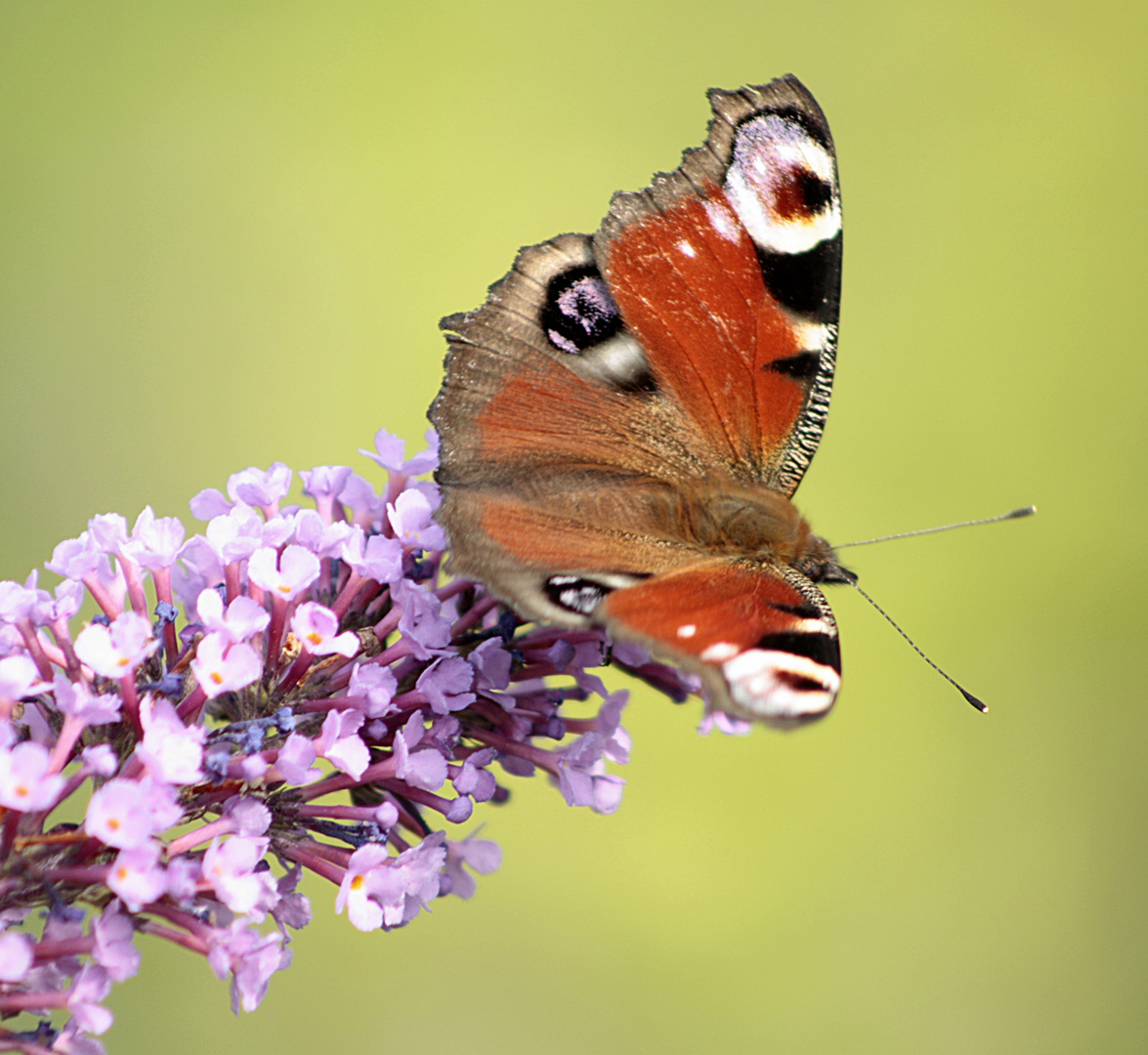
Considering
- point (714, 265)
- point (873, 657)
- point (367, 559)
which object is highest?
point (714, 265)

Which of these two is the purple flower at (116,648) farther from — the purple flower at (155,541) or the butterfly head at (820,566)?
the butterfly head at (820,566)

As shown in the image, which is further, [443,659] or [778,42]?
[778,42]

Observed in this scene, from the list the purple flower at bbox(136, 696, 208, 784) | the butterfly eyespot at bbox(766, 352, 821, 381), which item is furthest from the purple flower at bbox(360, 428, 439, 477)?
the butterfly eyespot at bbox(766, 352, 821, 381)

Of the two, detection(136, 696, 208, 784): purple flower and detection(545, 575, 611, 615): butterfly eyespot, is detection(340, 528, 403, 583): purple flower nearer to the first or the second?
detection(545, 575, 611, 615): butterfly eyespot

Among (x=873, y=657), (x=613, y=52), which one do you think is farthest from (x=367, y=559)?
(x=613, y=52)

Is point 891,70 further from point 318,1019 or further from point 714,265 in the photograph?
point 318,1019

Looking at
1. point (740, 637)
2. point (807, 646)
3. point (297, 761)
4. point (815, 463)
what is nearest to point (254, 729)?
point (297, 761)

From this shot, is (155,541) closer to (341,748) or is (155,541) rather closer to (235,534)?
(235,534)
